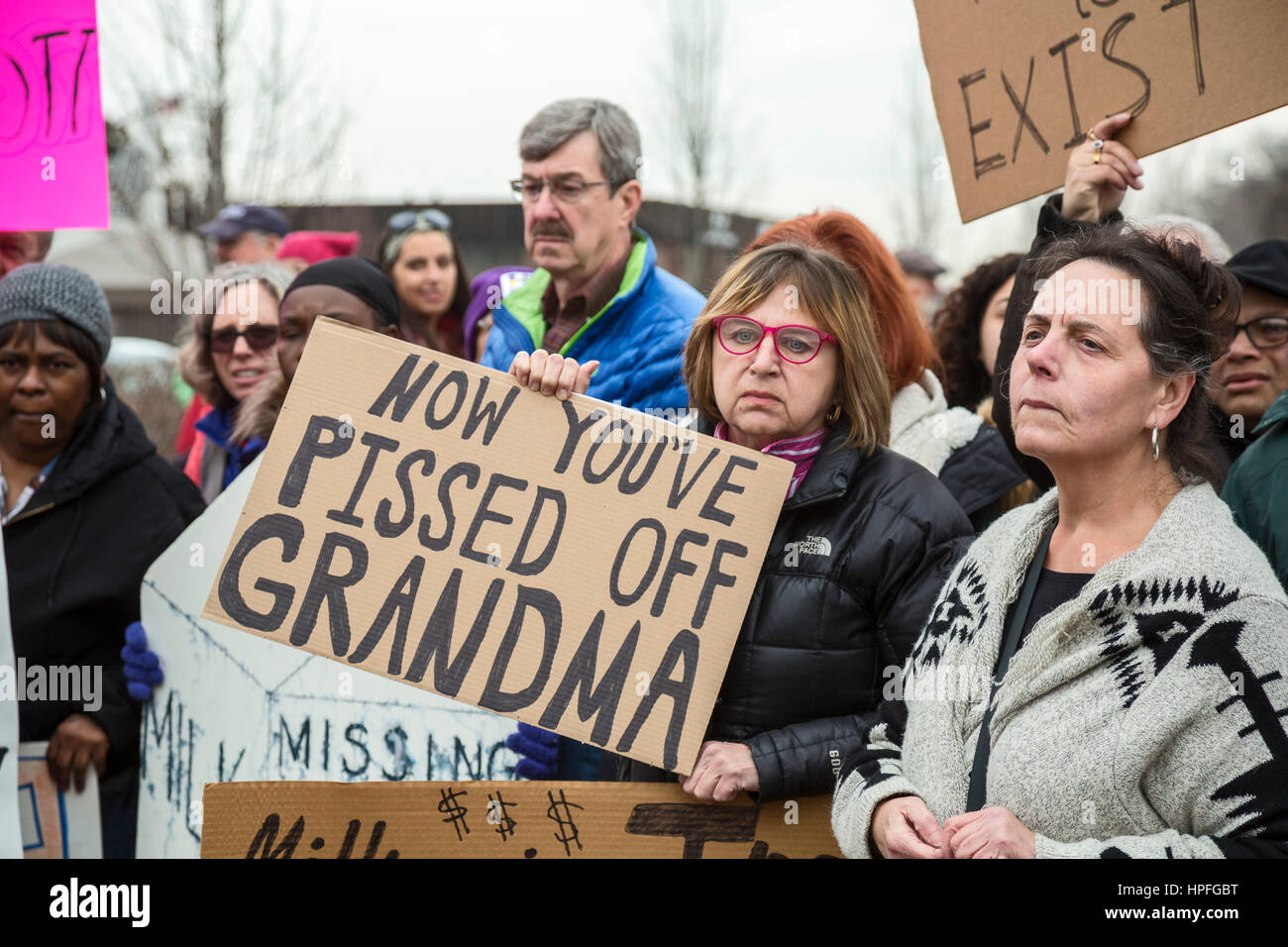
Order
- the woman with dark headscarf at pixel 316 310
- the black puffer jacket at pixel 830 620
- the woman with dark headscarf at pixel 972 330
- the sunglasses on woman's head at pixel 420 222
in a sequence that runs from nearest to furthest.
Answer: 1. the black puffer jacket at pixel 830 620
2. the woman with dark headscarf at pixel 316 310
3. the woman with dark headscarf at pixel 972 330
4. the sunglasses on woman's head at pixel 420 222

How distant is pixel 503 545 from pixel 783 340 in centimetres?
75

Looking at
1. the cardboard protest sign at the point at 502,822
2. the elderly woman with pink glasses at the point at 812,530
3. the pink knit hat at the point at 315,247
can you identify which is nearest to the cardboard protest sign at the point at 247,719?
the cardboard protest sign at the point at 502,822

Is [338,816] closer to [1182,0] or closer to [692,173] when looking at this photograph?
[1182,0]

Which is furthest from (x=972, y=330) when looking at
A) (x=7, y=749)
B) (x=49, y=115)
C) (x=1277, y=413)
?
(x=7, y=749)

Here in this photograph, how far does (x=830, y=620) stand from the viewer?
2.53 metres

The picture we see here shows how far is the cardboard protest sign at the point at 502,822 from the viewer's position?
2.59 m

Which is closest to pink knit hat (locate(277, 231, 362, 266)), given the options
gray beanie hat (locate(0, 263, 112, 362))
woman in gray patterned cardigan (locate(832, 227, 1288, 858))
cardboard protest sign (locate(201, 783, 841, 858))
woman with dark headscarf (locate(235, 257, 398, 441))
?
woman with dark headscarf (locate(235, 257, 398, 441))

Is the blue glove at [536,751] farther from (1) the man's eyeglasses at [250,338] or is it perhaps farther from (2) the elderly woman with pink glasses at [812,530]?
(1) the man's eyeglasses at [250,338]

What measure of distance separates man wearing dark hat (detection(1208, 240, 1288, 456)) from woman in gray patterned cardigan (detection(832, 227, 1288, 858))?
985mm

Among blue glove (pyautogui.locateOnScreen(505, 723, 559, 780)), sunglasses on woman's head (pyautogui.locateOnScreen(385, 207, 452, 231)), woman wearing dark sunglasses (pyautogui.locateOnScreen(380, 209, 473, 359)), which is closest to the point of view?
blue glove (pyautogui.locateOnScreen(505, 723, 559, 780))

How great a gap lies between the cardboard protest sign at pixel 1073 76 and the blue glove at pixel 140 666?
8.11ft

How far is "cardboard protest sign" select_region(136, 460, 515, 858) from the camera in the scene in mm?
3191

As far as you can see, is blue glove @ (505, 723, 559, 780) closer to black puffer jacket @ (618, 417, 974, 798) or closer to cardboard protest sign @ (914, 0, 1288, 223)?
black puffer jacket @ (618, 417, 974, 798)

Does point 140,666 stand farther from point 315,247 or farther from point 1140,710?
point 315,247
